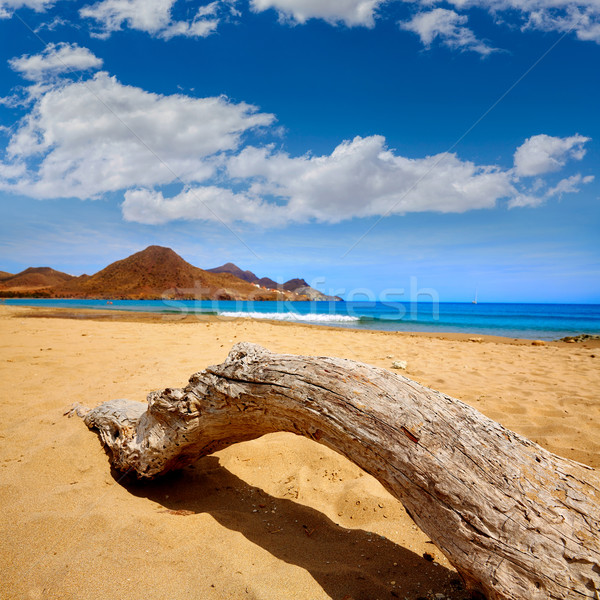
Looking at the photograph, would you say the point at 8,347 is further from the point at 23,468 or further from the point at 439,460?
the point at 439,460

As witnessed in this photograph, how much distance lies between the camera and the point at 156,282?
58.6 m

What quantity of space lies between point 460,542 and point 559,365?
8.13m

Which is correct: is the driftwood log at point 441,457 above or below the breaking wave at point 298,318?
above

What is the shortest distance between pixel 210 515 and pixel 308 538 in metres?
0.77

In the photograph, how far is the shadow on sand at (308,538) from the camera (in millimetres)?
1982

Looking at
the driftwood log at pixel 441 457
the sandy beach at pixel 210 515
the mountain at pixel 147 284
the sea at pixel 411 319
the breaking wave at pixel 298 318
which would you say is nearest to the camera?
the driftwood log at pixel 441 457

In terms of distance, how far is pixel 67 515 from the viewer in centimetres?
243

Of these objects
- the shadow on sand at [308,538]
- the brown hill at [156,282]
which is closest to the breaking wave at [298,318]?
the shadow on sand at [308,538]

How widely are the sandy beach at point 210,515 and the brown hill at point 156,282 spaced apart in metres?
53.4

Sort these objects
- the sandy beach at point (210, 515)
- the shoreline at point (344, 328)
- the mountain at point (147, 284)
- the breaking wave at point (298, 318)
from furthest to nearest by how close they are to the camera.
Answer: the mountain at point (147, 284) < the breaking wave at point (298, 318) < the shoreline at point (344, 328) < the sandy beach at point (210, 515)

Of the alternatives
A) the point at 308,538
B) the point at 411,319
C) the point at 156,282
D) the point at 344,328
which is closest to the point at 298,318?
the point at 344,328

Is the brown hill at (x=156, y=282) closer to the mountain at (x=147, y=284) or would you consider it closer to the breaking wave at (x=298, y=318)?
the mountain at (x=147, y=284)

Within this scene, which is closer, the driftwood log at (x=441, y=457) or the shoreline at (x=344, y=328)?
the driftwood log at (x=441, y=457)

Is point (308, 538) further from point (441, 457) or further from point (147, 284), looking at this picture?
point (147, 284)
